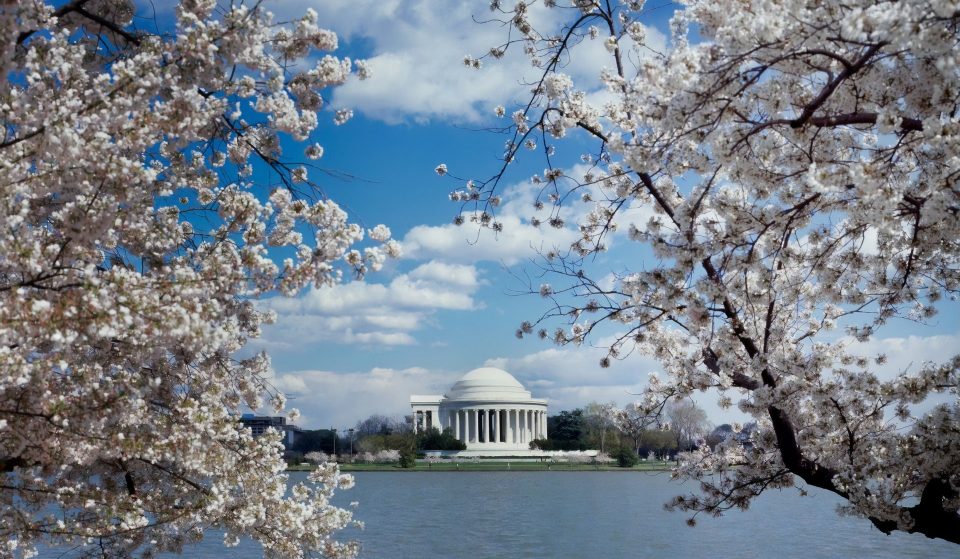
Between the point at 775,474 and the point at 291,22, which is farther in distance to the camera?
the point at 775,474

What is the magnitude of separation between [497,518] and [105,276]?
24125 mm

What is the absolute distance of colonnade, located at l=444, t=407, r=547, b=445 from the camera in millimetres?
87250

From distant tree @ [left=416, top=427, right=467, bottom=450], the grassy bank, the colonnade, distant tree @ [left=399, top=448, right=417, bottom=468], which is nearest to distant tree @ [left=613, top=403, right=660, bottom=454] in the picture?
the grassy bank

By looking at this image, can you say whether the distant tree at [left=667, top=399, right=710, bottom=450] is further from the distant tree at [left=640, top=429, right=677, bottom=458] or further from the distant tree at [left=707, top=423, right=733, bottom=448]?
the distant tree at [left=640, top=429, right=677, bottom=458]

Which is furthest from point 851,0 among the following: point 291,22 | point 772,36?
point 291,22

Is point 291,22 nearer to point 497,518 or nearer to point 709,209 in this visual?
point 709,209

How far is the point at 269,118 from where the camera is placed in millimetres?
4711

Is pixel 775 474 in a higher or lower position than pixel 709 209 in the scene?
lower

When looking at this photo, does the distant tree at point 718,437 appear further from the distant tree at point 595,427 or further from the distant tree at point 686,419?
the distant tree at point 595,427

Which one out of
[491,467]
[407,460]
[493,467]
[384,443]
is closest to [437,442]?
[384,443]

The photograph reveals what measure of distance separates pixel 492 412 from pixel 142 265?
282 feet

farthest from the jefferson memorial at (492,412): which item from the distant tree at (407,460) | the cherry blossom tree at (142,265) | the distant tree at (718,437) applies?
the cherry blossom tree at (142,265)

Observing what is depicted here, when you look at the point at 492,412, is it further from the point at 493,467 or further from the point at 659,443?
the point at 493,467

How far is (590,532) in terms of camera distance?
2270cm
